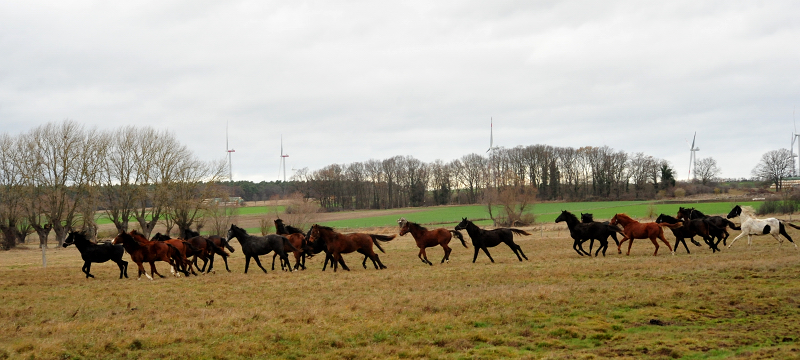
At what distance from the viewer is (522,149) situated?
100875 mm

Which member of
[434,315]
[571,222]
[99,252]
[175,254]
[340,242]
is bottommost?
[434,315]

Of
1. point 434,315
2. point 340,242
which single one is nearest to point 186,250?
point 340,242

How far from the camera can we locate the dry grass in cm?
774

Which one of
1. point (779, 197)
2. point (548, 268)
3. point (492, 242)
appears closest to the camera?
point (548, 268)

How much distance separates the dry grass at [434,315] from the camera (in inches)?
305

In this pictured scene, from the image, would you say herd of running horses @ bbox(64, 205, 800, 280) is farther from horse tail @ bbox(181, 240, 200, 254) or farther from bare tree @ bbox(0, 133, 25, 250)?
bare tree @ bbox(0, 133, 25, 250)

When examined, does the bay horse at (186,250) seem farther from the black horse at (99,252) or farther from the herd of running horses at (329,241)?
the black horse at (99,252)

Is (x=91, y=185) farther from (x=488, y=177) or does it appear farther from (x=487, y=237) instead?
(x=488, y=177)

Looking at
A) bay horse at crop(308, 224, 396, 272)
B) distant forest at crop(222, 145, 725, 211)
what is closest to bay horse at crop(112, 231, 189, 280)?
bay horse at crop(308, 224, 396, 272)

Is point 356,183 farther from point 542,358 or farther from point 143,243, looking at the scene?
point 542,358

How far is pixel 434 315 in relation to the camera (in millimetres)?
9766

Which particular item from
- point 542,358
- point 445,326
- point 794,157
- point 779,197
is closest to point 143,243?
point 445,326

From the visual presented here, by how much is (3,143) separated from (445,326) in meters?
52.0

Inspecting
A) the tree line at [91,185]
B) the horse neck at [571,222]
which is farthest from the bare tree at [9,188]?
the horse neck at [571,222]
